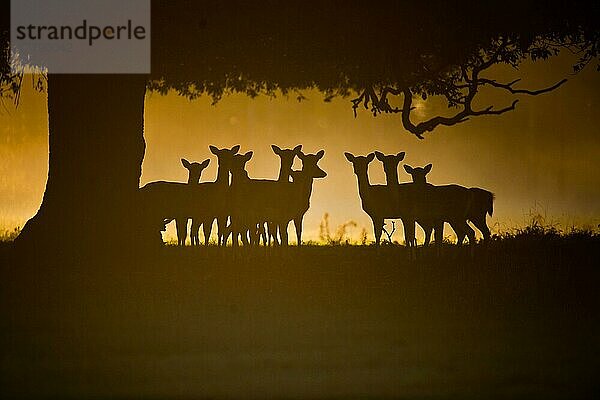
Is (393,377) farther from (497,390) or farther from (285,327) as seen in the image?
(285,327)

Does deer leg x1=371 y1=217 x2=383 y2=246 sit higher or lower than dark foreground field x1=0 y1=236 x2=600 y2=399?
higher

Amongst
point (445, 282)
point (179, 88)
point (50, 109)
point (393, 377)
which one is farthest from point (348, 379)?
point (179, 88)

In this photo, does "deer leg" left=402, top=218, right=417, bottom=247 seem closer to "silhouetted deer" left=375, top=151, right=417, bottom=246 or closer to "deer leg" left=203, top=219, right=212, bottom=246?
"silhouetted deer" left=375, top=151, right=417, bottom=246

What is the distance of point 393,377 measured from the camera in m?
7.53

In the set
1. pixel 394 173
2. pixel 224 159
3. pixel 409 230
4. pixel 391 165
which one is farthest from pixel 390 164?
pixel 224 159

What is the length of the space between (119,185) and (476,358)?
8676 mm

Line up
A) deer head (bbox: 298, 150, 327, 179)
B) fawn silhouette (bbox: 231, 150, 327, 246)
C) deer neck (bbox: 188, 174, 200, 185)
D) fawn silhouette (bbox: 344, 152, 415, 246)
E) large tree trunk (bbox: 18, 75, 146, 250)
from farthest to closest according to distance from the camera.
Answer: deer neck (bbox: 188, 174, 200, 185) < deer head (bbox: 298, 150, 327, 179) < fawn silhouette (bbox: 231, 150, 327, 246) < fawn silhouette (bbox: 344, 152, 415, 246) < large tree trunk (bbox: 18, 75, 146, 250)

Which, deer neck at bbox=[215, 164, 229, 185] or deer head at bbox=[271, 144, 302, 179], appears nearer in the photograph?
deer neck at bbox=[215, 164, 229, 185]


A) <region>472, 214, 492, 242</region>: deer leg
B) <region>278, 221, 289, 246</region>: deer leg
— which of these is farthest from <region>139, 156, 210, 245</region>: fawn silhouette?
<region>472, 214, 492, 242</region>: deer leg

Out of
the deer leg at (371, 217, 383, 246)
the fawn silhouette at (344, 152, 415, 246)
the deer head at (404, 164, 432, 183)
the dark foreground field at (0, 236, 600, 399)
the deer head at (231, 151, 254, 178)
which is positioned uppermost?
the deer head at (231, 151, 254, 178)

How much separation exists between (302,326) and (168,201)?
8202 mm

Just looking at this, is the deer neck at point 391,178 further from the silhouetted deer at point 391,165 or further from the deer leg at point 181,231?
the deer leg at point 181,231

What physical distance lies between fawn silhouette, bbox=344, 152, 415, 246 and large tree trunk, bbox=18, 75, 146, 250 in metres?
4.00

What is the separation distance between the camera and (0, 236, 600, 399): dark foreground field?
7.35 m
